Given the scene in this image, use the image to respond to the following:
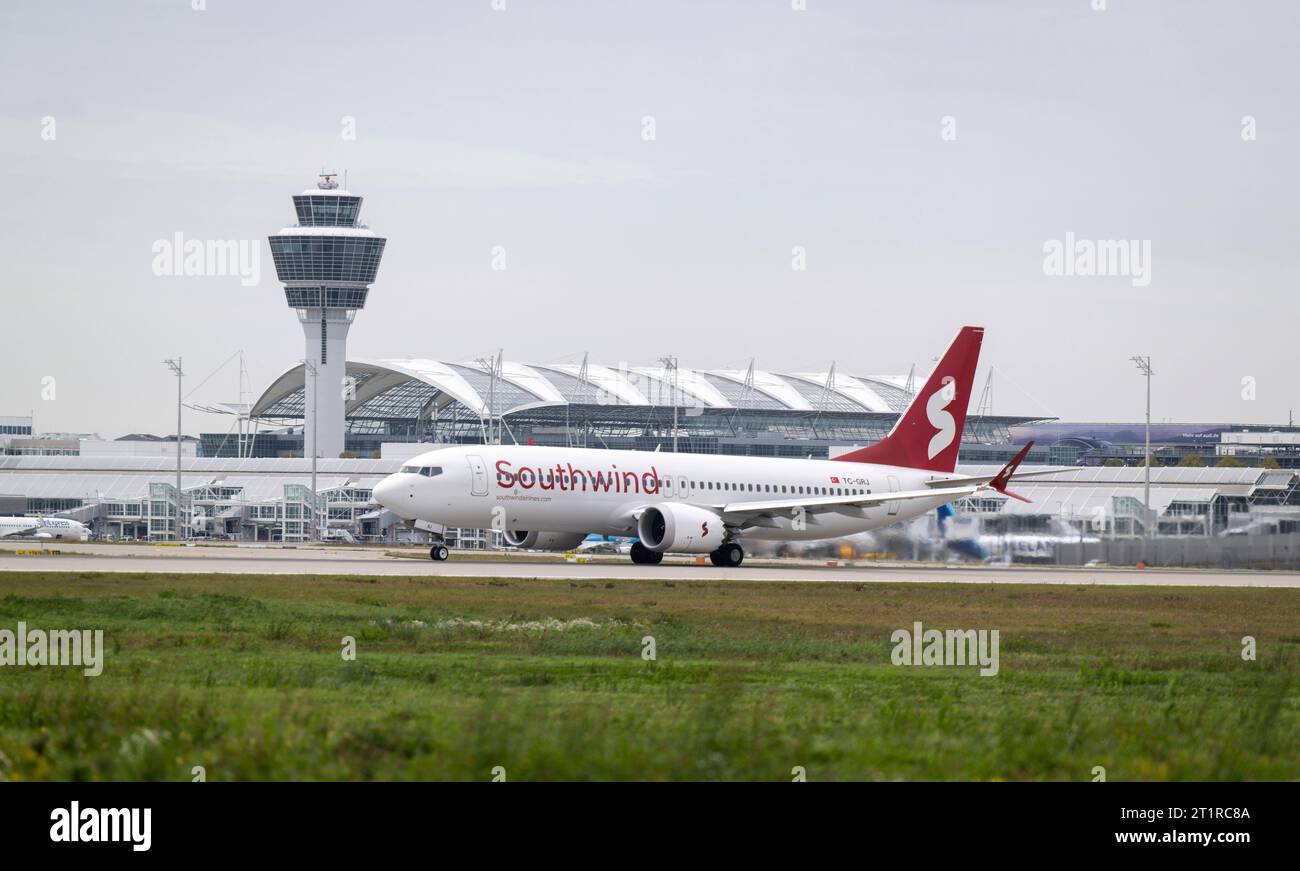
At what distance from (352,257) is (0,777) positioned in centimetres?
15775

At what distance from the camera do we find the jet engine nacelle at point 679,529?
55.2 meters

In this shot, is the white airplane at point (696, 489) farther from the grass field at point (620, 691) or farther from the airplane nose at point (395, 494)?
the grass field at point (620, 691)

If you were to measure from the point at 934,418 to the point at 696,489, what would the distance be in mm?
12889

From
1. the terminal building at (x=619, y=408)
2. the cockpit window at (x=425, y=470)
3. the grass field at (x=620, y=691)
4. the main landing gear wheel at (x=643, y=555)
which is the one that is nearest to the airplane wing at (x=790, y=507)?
the main landing gear wheel at (x=643, y=555)

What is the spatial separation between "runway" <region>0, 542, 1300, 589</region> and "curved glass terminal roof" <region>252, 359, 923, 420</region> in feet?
298

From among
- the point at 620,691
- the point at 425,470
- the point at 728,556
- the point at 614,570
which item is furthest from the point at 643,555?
the point at 620,691

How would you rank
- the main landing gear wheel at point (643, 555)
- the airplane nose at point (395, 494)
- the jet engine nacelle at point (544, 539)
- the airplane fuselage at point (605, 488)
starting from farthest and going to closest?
the main landing gear wheel at point (643, 555) → the jet engine nacelle at point (544, 539) → the airplane fuselage at point (605, 488) → the airplane nose at point (395, 494)

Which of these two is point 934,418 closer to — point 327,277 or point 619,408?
point 619,408

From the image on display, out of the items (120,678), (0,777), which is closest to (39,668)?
(120,678)

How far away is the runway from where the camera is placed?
47.5 m

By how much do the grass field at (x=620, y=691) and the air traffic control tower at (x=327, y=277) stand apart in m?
130
